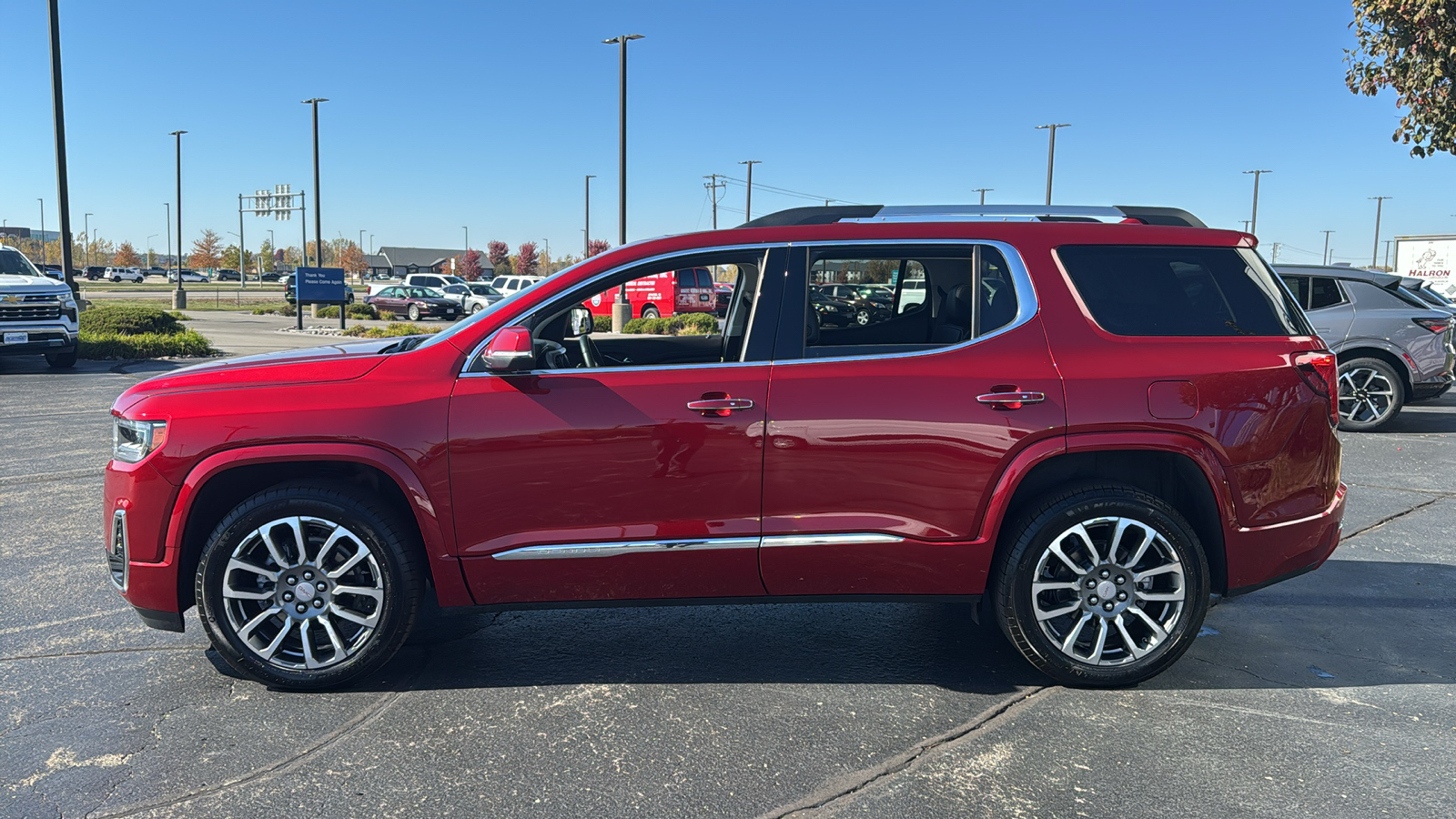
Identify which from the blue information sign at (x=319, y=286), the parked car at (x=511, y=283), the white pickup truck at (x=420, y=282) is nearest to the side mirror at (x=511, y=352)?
the blue information sign at (x=319, y=286)

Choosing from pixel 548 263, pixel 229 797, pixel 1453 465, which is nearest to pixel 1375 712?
pixel 229 797

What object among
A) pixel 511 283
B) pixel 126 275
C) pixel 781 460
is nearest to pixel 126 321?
pixel 781 460

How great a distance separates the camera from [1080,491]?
13.2 feet

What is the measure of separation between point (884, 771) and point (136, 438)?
3.02 metres

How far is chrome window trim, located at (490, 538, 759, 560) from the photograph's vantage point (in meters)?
3.92

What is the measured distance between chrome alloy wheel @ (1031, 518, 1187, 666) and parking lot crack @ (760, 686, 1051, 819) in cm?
35

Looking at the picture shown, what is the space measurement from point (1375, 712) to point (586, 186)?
215 ft

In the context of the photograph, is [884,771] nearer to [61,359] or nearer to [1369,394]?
[1369,394]

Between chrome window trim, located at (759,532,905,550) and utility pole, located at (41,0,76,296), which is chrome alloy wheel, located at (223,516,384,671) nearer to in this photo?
chrome window trim, located at (759,532,905,550)

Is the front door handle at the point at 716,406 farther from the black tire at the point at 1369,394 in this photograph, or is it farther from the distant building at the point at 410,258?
the distant building at the point at 410,258

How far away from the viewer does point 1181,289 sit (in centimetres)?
421

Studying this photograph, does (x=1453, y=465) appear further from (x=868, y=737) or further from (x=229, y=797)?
(x=229, y=797)

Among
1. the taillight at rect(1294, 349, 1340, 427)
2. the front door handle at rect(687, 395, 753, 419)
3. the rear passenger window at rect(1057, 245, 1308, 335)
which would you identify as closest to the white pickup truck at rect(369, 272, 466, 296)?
the front door handle at rect(687, 395, 753, 419)

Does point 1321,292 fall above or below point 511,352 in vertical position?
above
